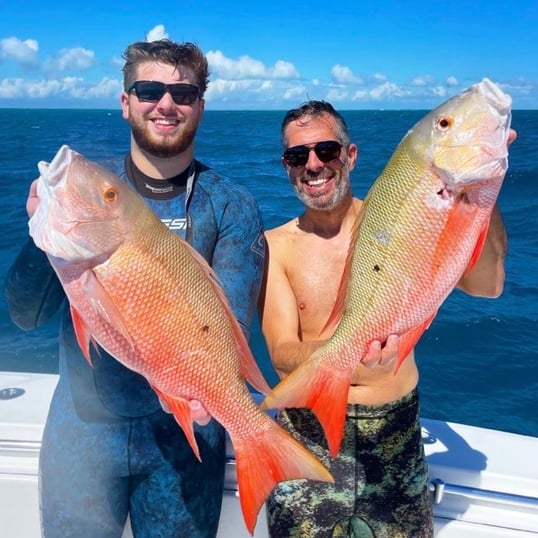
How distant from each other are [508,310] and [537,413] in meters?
2.26

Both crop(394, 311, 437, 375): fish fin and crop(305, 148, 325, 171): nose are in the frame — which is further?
crop(305, 148, 325, 171): nose

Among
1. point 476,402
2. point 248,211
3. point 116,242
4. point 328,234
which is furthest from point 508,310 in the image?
point 116,242

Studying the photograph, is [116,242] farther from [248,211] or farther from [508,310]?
[508,310]

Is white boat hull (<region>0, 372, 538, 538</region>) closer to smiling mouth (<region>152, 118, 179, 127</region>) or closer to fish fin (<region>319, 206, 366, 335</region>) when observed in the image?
fish fin (<region>319, 206, 366, 335</region>)

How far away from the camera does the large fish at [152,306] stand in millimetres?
1898

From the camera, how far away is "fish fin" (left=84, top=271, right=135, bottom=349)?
1.88 metres

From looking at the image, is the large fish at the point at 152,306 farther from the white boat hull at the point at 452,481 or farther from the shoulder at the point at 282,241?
the shoulder at the point at 282,241

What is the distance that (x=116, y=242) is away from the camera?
6.37 feet

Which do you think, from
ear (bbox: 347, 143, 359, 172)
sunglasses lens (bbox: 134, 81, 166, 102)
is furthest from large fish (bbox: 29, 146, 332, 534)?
ear (bbox: 347, 143, 359, 172)

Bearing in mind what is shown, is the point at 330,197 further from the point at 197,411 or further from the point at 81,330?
the point at 81,330

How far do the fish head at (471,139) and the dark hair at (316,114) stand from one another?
1.04 m

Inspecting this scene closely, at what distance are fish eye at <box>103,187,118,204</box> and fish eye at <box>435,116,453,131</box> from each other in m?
1.09

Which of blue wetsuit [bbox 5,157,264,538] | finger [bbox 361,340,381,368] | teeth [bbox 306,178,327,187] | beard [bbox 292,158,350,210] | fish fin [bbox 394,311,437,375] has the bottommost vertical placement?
blue wetsuit [bbox 5,157,264,538]

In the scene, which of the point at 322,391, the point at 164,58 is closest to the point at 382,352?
the point at 322,391
